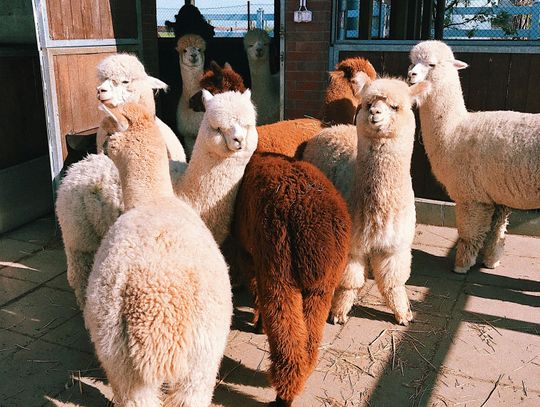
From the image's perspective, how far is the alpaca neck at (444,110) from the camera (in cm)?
473

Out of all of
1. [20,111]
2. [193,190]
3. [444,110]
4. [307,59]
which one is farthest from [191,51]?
[193,190]

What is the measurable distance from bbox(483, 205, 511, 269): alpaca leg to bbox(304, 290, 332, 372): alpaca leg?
2549mm

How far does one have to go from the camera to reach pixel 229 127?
345cm

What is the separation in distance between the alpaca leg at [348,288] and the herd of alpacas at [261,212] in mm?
10

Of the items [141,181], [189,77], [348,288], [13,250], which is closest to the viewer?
[141,181]

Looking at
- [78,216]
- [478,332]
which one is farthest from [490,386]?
[78,216]

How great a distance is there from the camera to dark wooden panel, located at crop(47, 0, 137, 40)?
17.7ft

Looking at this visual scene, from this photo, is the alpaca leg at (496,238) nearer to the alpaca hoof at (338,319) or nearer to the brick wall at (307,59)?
the alpaca hoof at (338,319)

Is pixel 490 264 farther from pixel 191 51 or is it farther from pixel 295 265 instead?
pixel 191 51

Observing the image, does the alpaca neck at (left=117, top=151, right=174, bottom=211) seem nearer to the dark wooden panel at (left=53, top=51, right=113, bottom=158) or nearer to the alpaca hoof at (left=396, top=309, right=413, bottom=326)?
the alpaca hoof at (left=396, top=309, right=413, bottom=326)

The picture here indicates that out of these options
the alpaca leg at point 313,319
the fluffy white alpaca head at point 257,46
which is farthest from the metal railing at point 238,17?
the alpaca leg at point 313,319

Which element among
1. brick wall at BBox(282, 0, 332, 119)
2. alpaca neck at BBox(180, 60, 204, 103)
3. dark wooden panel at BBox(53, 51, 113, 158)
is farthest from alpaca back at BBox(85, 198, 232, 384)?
alpaca neck at BBox(180, 60, 204, 103)

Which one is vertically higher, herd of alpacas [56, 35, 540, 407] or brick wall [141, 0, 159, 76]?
brick wall [141, 0, 159, 76]

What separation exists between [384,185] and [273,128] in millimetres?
1371
